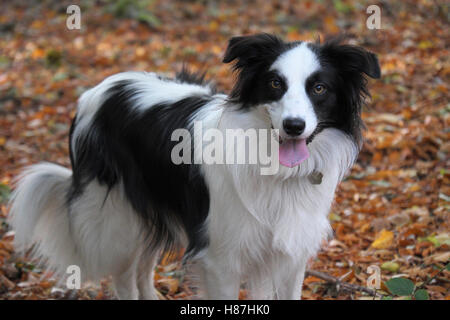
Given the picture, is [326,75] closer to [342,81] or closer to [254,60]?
[342,81]

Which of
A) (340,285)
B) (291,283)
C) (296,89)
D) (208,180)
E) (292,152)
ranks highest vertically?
(296,89)

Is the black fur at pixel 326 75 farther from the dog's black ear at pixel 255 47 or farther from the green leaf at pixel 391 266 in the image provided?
the green leaf at pixel 391 266

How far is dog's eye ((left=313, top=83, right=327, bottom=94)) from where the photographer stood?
308cm

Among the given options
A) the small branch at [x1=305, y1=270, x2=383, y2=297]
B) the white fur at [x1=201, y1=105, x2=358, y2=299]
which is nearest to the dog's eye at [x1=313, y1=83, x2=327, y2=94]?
the white fur at [x1=201, y1=105, x2=358, y2=299]

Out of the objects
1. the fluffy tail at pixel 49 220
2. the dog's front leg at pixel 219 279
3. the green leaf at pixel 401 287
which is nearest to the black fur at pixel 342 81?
the green leaf at pixel 401 287

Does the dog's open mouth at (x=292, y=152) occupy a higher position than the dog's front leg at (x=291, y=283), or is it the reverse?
the dog's open mouth at (x=292, y=152)

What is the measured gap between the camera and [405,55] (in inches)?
319

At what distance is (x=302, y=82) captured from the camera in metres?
3.02

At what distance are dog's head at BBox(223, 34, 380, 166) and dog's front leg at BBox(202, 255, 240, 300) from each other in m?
0.92

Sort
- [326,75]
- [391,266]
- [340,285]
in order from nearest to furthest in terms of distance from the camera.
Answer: [326,75], [340,285], [391,266]

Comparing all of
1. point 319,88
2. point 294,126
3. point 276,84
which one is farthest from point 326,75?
point 294,126

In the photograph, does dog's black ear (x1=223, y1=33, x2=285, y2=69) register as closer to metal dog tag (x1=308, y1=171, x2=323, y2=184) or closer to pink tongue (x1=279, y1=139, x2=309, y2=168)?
pink tongue (x1=279, y1=139, x2=309, y2=168)

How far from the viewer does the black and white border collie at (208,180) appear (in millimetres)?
3150

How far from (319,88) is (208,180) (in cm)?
90
